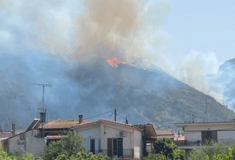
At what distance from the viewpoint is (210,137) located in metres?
59.0

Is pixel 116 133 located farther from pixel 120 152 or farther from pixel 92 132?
pixel 92 132

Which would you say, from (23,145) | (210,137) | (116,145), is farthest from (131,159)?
(23,145)

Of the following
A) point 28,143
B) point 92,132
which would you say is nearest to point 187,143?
point 92,132

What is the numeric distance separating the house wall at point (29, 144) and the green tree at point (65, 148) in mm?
11615

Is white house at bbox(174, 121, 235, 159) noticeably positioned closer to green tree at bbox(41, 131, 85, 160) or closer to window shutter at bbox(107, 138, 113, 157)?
window shutter at bbox(107, 138, 113, 157)

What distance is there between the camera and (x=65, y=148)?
47.4m

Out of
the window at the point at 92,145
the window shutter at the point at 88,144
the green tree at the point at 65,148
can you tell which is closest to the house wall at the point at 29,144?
the window shutter at the point at 88,144

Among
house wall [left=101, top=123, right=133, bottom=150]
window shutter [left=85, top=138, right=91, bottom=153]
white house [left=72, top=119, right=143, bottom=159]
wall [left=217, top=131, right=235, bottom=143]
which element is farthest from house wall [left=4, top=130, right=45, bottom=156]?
wall [left=217, top=131, right=235, bottom=143]

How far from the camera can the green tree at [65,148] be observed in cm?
4684

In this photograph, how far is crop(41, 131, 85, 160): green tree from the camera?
46.8m

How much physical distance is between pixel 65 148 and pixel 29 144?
14.2m

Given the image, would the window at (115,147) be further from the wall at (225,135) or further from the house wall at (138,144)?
the wall at (225,135)

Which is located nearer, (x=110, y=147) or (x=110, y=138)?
(x=110, y=147)

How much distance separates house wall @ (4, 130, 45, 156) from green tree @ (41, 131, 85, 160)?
11.6 m
